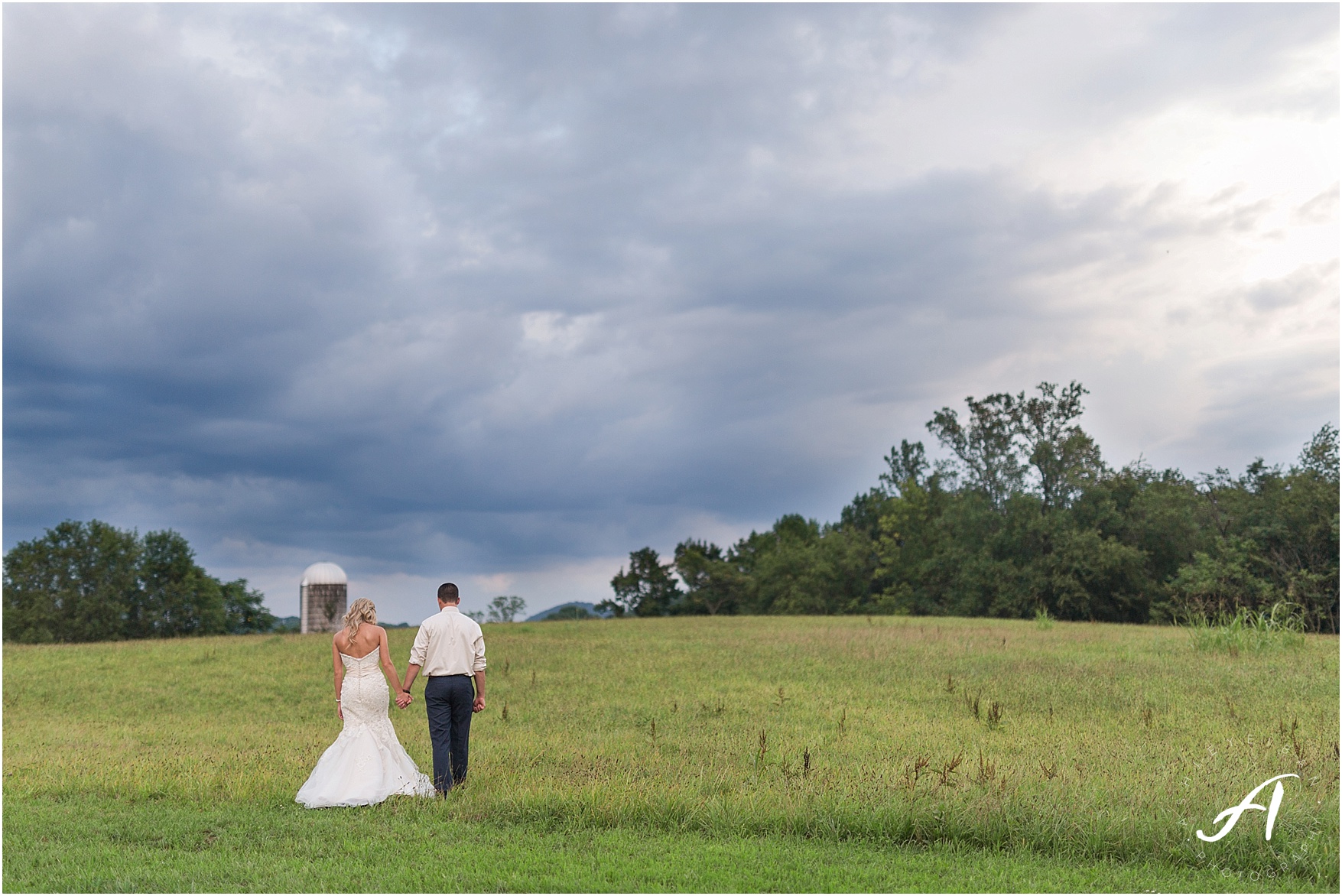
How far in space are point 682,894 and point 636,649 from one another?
20.5m

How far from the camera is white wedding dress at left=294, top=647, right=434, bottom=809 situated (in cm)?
1083

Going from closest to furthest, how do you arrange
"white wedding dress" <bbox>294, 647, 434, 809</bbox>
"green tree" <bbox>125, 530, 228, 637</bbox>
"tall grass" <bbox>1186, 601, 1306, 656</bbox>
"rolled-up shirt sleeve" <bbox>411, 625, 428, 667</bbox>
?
"white wedding dress" <bbox>294, 647, 434, 809</bbox> < "rolled-up shirt sleeve" <bbox>411, 625, 428, 667</bbox> < "tall grass" <bbox>1186, 601, 1306, 656</bbox> < "green tree" <bbox>125, 530, 228, 637</bbox>

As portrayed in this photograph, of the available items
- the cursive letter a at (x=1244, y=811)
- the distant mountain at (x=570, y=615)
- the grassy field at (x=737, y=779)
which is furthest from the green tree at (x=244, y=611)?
the cursive letter a at (x=1244, y=811)

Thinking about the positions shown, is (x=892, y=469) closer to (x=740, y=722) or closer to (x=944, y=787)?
(x=740, y=722)

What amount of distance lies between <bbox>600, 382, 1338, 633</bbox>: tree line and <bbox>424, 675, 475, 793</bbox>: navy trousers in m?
43.4

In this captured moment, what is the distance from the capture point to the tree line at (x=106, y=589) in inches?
2864

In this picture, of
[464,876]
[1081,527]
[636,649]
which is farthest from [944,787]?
[1081,527]

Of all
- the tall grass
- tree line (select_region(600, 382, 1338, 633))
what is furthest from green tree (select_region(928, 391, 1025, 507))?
the tall grass

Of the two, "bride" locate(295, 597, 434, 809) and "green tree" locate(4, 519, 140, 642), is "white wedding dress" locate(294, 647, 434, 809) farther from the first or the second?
"green tree" locate(4, 519, 140, 642)

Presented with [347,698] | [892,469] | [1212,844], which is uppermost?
[892,469]

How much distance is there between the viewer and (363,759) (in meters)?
11.1

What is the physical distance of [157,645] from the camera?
108 feet

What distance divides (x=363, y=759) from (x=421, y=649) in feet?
4.67

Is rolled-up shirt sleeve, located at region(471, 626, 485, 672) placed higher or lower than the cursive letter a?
higher
